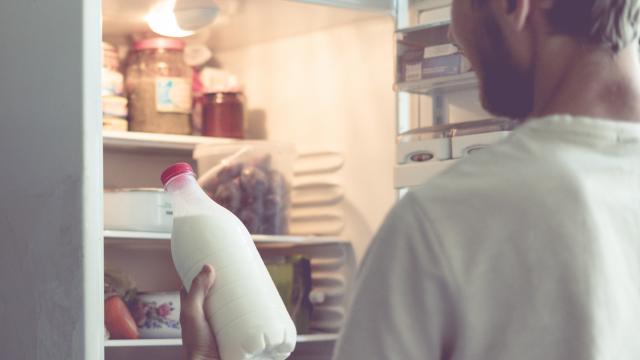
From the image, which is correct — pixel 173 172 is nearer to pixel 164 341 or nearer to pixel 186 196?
pixel 186 196

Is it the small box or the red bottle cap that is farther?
the small box

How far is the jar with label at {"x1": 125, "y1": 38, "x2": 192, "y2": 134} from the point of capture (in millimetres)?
2660

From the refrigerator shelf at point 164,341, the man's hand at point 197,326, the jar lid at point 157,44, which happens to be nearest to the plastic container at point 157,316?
the refrigerator shelf at point 164,341

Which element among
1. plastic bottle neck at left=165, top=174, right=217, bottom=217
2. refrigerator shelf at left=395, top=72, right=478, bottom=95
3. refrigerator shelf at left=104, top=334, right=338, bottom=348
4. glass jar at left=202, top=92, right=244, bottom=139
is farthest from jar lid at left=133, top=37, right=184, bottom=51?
plastic bottle neck at left=165, top=174, right=217, bottom=217

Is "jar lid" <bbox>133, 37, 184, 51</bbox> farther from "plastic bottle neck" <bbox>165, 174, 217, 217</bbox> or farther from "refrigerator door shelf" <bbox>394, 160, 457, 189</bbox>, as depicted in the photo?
"plastic bottle neck" <bbox>165, 174, 217, 217</bbox>

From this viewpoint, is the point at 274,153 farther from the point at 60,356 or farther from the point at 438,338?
the point at 438,338

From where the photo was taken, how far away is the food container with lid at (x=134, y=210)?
2.46m

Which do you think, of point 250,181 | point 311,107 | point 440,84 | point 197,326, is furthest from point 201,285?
point 311,107

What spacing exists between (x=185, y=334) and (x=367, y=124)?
148 cm

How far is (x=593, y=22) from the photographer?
2.60ft

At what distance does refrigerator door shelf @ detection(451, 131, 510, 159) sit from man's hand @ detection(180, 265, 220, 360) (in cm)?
109

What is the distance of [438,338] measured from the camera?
0.75m

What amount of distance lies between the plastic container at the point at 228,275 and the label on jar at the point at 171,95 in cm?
123

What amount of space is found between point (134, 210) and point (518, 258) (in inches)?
71.2
